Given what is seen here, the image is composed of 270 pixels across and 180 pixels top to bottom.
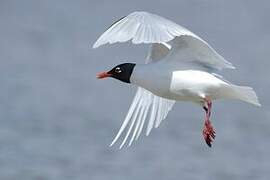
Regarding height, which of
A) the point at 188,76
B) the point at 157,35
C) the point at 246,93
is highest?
the point at 157,35

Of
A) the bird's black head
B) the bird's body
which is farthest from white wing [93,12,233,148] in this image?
the bird's black head

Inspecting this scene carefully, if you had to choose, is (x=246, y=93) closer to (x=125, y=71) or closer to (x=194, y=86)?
(x=194, y=86)

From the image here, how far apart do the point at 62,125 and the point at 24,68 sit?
1.07 meters

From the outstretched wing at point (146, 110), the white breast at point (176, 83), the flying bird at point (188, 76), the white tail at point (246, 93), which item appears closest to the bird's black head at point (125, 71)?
the flying bird at point (188, 76)

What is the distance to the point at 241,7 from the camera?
1502 centimetres

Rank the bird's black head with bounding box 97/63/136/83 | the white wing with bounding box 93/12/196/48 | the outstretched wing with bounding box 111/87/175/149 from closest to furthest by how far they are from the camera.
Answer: the white wing with bounding box 93/12/196/48 → the bird's black head with bounding box 97/63/136/83 → the outstretched wing with bounding box 111/87/175/149

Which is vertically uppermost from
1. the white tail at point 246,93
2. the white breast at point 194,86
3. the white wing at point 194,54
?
the white wing at point 194,54

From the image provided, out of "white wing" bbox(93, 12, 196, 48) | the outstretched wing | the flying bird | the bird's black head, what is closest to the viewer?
"white wing" bbox(93, 12, 196, 48)

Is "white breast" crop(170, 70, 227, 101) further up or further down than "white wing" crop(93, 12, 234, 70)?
further down

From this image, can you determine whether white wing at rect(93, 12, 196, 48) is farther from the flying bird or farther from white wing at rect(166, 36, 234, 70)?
white wing at rect(166, 36, 234, 70)

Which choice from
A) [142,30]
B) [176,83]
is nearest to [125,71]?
[176,83]

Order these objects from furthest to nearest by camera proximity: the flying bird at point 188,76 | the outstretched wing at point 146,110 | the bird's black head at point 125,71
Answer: the outstretched wing at point 146,110 < the bird's black head at point 125,71 < the flying bird at point 188,76

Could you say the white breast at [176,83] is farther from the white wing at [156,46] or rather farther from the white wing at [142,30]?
the white wing at [142,30]

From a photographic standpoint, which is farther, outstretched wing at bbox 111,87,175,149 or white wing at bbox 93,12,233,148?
outstretched wing at bbox 111,87,175,149
